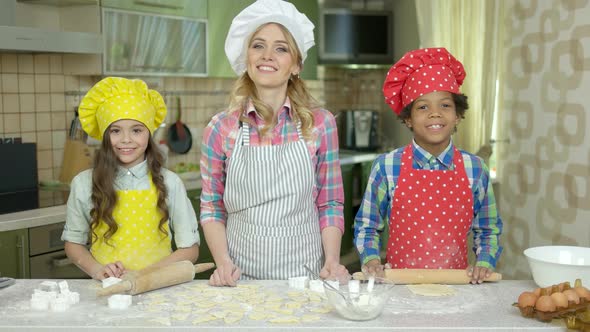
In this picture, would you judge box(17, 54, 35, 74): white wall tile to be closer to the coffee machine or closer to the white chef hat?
the white chef hat

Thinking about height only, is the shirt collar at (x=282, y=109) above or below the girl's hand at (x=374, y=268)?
above

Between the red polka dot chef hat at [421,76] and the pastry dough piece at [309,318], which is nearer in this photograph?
the pastry dough piece at [309,318]

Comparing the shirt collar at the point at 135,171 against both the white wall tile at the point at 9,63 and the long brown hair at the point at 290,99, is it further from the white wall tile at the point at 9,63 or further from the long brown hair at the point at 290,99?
the white wall tile at the point at 9,63

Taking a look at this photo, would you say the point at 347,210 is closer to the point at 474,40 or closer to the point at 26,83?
the point at 474,40

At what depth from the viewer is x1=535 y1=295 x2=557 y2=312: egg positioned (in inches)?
53.8

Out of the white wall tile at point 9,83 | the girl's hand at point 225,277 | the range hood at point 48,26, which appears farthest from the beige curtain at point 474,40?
Result: the girl's hand at point 225,277

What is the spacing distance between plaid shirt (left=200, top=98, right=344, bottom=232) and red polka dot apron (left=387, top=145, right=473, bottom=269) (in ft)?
0.60

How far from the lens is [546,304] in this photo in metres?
1.37

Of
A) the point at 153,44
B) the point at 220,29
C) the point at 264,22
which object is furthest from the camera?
the point at 220,29

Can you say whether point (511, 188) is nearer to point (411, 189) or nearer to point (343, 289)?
point (411, 189)

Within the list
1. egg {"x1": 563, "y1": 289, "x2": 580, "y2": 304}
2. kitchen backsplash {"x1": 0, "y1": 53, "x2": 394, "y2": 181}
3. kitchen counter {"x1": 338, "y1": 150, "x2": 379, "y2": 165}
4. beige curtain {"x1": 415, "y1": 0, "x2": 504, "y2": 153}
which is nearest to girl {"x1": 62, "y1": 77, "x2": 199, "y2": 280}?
egg {"x1": 563, "y1": 289, "x2": 580, "y2": 304}

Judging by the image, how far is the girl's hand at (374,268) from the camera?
1626mm

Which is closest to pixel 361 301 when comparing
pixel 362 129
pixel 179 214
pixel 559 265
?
pixel 559 265

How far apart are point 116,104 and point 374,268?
0.83m
